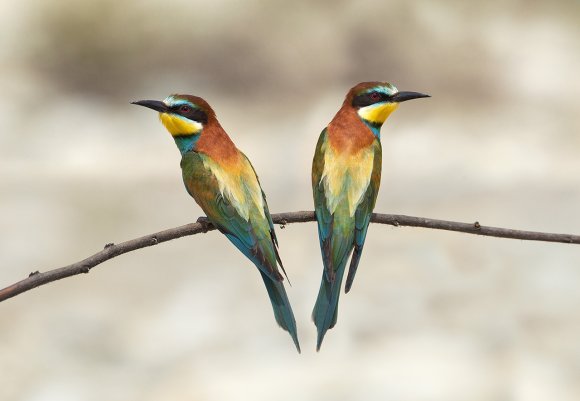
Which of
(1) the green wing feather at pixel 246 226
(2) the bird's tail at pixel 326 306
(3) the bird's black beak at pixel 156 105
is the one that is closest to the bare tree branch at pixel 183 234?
(1) the green wing feather at pixel 246 226

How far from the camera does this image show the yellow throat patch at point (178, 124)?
1.60 m

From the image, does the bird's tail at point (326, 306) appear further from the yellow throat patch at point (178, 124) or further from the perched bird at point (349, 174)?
the yellow throat patch at point (178, 124)

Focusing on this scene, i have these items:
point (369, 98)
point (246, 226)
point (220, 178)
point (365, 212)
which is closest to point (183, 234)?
point (246, 226)

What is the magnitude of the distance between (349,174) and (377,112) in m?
0.16

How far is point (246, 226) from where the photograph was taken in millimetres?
1535

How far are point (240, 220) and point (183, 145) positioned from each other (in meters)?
0.26

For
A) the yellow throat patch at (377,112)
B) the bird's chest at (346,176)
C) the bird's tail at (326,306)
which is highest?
the yellow throat patch at (377,112)

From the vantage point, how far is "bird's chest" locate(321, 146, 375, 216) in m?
1.59

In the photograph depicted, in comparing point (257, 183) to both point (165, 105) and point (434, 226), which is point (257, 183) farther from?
point (434, 226)

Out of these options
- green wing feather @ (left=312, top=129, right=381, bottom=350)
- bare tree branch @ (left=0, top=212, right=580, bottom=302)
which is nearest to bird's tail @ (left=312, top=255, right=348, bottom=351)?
green wing feather @ (left=312, top=129, right=381, bottom=350)

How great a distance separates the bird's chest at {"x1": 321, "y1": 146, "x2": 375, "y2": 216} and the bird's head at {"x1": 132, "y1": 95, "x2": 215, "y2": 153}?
0.28 metres

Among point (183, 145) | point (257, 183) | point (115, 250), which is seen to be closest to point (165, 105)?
point (183, 145)

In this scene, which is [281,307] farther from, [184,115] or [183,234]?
[184,115]

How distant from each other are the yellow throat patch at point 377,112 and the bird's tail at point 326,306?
427 millimetres
